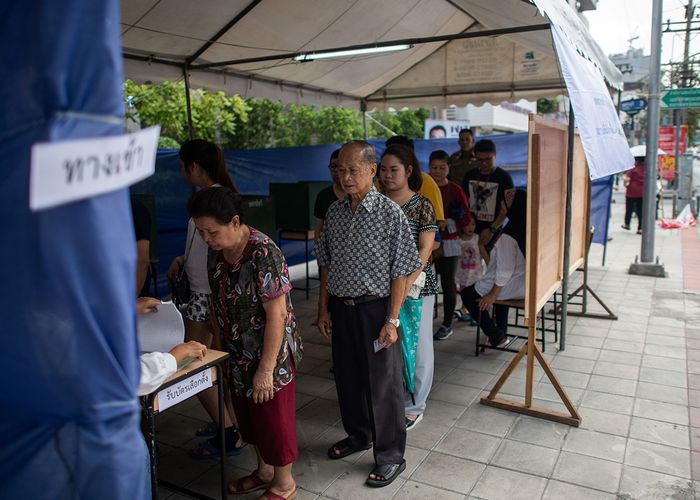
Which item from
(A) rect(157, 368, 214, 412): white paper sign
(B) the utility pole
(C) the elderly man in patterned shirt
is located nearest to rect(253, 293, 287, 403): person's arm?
(A) rect(157, 368, 214, 412): white paper sign

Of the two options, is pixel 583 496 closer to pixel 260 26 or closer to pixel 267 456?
pixel 267 456

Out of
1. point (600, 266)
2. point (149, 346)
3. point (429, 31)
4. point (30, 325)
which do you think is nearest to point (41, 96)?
point (30, 325)

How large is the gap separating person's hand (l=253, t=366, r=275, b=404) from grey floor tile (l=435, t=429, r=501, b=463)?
1278 mm

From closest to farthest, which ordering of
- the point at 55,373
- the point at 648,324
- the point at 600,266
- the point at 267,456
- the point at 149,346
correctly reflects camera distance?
the point at 55,373, the point at 149,346, the point at 267,456, the point at 648,324, the point at 600,266

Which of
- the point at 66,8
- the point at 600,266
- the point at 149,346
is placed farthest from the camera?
the point at 600,266

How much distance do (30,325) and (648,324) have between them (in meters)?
5.73

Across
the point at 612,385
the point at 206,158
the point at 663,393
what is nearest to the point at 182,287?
the point at 206,158

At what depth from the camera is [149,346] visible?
240cm

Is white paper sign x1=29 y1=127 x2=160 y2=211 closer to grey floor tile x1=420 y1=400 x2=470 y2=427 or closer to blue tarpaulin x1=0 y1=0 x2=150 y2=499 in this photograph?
blue tarpaulin x1=0 y1=0 x2=150 y2=499

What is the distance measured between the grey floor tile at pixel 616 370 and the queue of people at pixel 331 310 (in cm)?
161

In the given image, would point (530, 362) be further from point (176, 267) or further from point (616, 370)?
point (176, 267)

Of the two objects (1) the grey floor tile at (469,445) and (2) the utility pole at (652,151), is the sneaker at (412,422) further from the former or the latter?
(2) the utility pole at (652,151)

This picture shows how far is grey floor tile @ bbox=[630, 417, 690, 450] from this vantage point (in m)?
3.31

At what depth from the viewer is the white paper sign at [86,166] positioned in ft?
3.05
